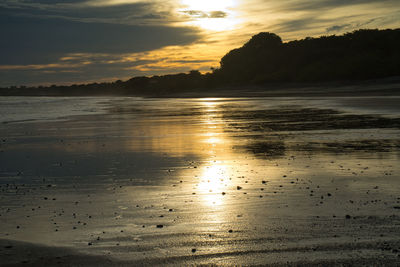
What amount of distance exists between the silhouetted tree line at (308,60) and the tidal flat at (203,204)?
76512mm

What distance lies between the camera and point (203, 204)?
709 centimetres

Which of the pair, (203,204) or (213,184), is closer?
(203,204)

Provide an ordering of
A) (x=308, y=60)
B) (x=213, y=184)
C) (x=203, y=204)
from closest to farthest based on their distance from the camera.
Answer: (x=203, y=204) < (x=213, y=184) < (x=308, y=60)

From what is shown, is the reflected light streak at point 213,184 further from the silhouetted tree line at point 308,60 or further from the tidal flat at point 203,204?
the silhouetted tree line at point 308,60

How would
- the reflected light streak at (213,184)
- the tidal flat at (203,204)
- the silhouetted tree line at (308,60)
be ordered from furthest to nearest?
1. the silhouetted tree line at (308,60)
2. the reflected light streak at (213,184)
3. the tidal flat at (203,204)

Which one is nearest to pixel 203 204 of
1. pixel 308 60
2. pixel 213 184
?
pixel 213 184

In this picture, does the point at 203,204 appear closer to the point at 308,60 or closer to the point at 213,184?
the point at 213,184

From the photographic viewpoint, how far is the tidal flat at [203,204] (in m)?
5.00

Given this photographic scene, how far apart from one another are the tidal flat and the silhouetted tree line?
7651 cm

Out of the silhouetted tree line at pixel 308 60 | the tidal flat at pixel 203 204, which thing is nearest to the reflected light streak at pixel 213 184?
the tidal flat at pixel 203 204

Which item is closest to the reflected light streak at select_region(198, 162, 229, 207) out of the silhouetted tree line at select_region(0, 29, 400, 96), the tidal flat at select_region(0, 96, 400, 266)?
the tidal flat at select_region(0, 96, 400, 266)

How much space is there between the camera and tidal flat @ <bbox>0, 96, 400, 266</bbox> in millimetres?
4996

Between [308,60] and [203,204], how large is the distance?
109102mm

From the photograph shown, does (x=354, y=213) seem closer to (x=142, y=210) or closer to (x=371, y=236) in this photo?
(x=371, y=236)
